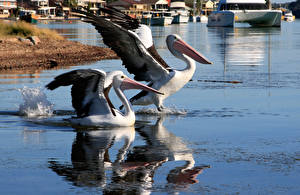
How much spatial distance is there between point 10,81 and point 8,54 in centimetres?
701

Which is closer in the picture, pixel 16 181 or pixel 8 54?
pixel 16 181

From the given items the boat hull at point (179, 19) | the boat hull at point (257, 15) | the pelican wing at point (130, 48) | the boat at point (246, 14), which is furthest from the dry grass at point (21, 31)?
the boat hull at point (179, 19)

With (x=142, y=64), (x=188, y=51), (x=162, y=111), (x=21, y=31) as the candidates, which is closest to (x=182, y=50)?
(x=188, y=51)

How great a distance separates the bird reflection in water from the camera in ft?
19.4

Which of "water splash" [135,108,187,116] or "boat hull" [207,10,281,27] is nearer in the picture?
"water splash" [135,108,187,116]

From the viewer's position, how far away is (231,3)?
71562 millimetres

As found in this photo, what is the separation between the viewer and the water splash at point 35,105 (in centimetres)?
1047

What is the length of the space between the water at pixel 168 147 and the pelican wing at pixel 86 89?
12.0 inches

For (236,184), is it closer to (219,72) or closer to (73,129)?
(73,129)

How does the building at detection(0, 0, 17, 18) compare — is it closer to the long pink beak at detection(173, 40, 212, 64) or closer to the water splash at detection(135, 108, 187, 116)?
the long pink beak at detection(173, 40, 212, 64)

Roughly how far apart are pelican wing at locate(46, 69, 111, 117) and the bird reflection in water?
32cm

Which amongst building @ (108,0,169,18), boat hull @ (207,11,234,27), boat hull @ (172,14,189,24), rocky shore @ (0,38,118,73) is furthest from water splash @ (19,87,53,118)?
building @ (108,0,169,18)

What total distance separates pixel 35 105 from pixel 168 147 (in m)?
3.52

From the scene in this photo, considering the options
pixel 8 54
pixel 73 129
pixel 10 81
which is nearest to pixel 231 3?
pixel 8 54
